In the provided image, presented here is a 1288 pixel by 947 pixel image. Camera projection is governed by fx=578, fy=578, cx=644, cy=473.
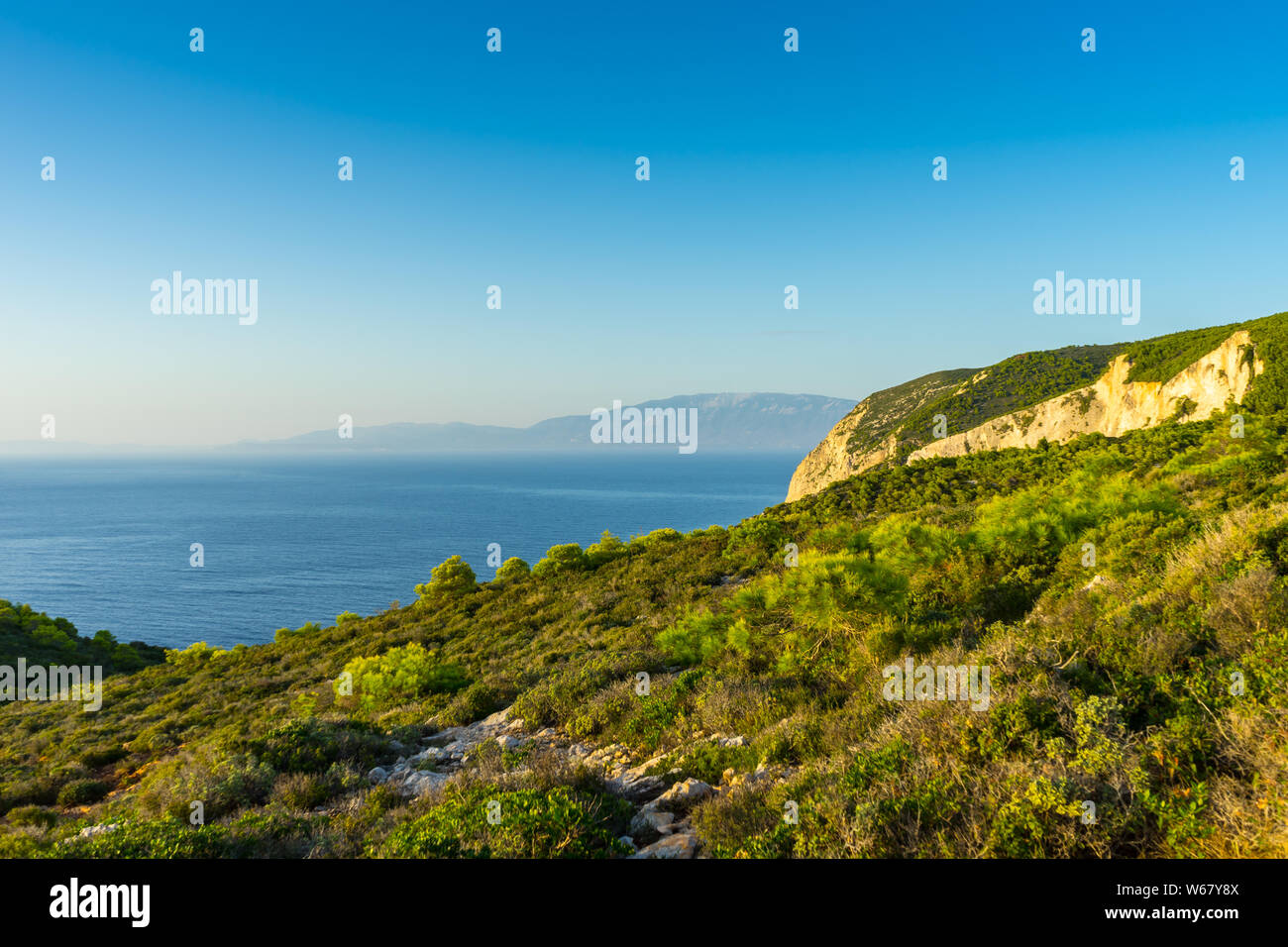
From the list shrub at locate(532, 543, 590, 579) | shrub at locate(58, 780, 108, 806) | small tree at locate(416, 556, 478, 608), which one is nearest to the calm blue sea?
small tree at locate(416, 556, 478, 608)

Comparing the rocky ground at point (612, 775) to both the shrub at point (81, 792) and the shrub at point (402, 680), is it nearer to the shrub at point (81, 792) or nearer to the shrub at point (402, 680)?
the shrub at point (402, 680)

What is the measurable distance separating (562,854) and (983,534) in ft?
39.0

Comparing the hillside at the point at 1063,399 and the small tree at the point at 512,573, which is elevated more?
the hillside at the point at 1063,399

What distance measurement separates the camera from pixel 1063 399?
50125 mm

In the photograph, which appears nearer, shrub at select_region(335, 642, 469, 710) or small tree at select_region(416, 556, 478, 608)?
shrub at select_region(335, 642, 469, 710)

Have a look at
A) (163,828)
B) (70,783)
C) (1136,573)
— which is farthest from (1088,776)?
(70,783)

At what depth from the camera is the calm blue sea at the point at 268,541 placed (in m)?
62.4

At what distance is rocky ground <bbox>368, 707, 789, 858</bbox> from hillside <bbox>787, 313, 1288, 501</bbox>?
1692 inches

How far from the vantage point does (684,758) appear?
7.24 meters

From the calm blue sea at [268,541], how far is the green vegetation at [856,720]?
4961cm

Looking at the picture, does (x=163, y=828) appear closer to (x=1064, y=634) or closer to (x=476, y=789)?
(x=476, y=789)

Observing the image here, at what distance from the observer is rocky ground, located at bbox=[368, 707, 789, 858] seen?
5.64 metres

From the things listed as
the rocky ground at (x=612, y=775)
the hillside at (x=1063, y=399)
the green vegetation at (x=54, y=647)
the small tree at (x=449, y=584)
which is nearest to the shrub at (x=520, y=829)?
the rocky ground at (x=612, y=775)

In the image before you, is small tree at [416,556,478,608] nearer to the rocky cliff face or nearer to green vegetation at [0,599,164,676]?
green vegetation at [0,599,164,676]
